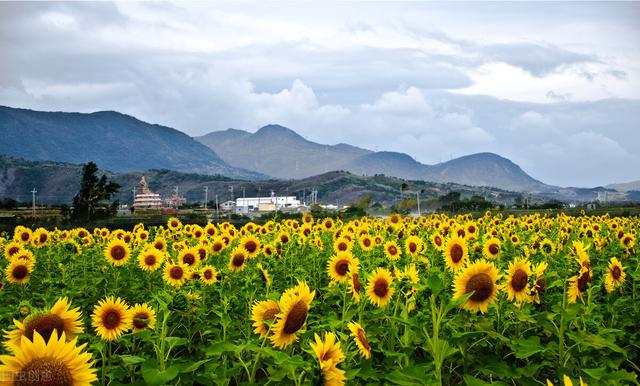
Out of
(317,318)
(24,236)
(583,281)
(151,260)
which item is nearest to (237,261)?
(151,260)

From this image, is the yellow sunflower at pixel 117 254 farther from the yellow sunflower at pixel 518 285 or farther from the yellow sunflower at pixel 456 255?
the yellow sunflower at pixel 518 285

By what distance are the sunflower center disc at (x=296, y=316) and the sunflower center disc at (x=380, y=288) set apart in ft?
4.97

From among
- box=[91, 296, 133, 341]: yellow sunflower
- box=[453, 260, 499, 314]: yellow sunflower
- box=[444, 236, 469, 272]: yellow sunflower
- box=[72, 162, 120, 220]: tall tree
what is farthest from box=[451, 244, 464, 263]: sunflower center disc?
box=[72, 162, 120, 220]: tall tree

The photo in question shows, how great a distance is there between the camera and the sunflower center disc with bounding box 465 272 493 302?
452 centimetres

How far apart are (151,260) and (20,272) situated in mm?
1566

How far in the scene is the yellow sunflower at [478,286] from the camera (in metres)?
4.54

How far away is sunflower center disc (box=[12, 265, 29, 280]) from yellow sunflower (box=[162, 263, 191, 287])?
1.68 meters

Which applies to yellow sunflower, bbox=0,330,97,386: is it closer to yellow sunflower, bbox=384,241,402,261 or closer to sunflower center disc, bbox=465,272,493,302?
sunflower center disc, bbox=465,272,493,302

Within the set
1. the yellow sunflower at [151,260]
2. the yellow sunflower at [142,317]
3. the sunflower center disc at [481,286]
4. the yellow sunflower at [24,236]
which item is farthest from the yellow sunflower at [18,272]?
the sunflower center disc at [481,286]

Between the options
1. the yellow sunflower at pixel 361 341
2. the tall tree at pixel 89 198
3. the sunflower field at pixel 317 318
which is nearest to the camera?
the sunflower field at pixel 317 318

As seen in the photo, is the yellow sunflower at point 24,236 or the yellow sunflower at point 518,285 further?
the yellow sunflower at point 24,236

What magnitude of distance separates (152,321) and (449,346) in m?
2.37

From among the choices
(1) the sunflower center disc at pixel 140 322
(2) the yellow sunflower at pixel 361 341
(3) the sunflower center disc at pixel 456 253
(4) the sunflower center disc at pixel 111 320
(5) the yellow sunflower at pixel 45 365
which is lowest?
(1) the sunflower center disc at pixel 140 322

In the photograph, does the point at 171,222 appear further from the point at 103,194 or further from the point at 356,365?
the point at 103,194
